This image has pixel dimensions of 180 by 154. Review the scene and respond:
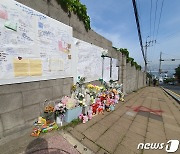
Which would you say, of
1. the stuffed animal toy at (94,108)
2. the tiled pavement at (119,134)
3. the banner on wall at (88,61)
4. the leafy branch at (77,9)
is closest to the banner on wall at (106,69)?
the banner on wall at (88,61)

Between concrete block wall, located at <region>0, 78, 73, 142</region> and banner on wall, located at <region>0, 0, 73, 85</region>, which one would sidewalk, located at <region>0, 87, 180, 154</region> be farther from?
banner on wall, located at <region>0, 0, 73, 85</region>

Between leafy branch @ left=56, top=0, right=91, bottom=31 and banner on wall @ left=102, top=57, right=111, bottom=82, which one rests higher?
leafy branch @ left=56, top=0, right=91, bottom=31

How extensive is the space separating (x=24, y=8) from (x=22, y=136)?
8.40ft

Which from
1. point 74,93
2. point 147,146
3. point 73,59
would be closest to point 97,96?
point 74,93

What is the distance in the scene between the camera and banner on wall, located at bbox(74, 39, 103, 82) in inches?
161

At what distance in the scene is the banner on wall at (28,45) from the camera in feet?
6.78

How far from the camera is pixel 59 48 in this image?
3.16 m

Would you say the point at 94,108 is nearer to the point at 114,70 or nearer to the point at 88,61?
the point at 88,61

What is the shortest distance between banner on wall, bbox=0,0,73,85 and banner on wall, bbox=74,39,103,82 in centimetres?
86

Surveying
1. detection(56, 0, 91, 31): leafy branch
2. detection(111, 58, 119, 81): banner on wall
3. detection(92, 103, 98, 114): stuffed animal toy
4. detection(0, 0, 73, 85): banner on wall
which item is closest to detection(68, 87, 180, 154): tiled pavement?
detection(92, 103, 98, 114): stuffed animal toy

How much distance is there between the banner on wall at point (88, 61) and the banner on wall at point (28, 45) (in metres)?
0.86

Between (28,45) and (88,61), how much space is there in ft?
8.20

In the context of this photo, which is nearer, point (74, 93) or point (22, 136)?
point (22, 136)

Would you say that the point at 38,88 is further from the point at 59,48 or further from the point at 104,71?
the point at 104,71
